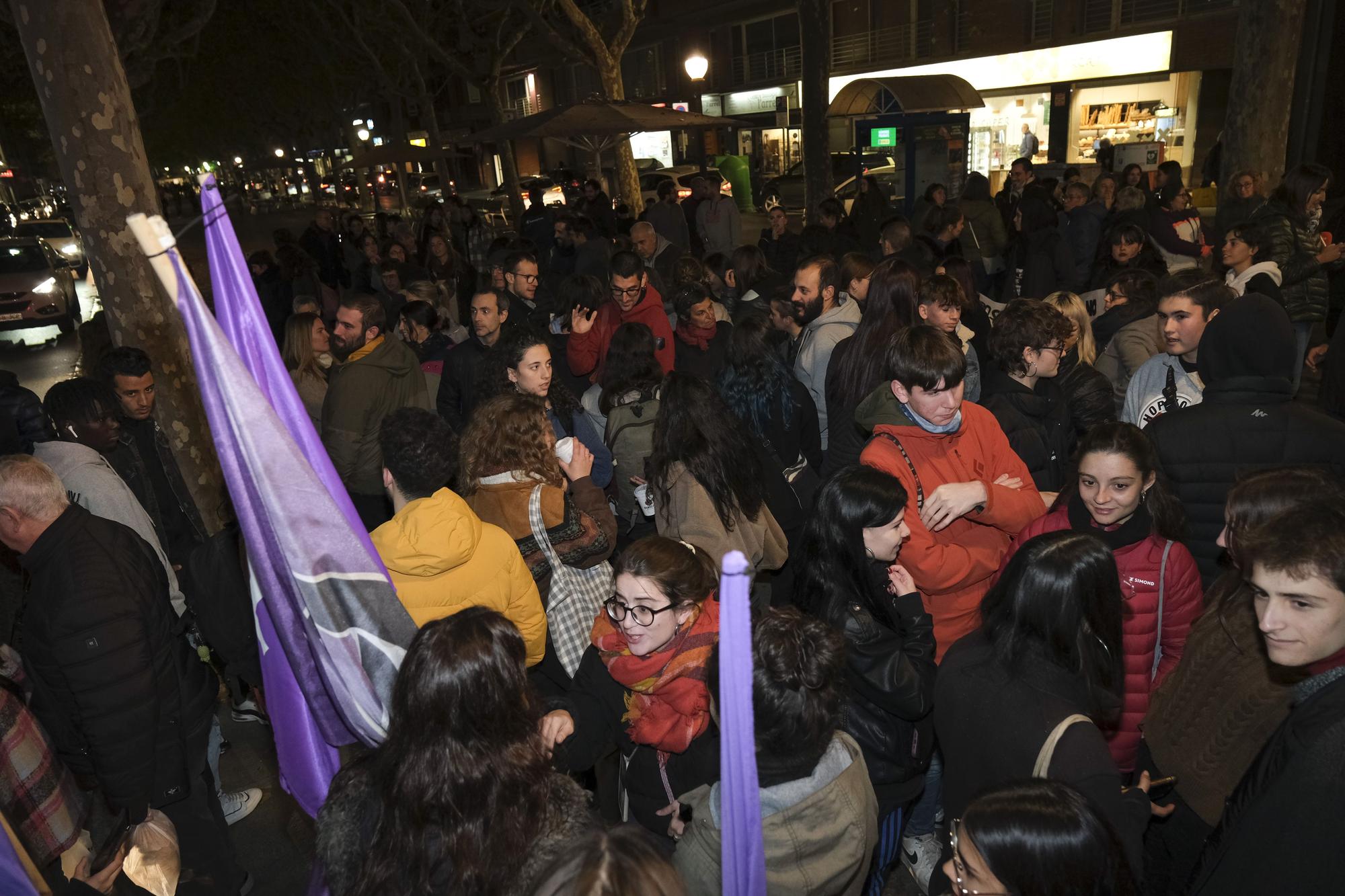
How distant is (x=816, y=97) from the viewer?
16.2 meters

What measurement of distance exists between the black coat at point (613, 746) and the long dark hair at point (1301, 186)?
6.97 meters

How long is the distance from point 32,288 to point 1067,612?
1864 cm

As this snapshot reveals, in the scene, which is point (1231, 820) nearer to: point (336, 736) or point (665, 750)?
point (665, 750)

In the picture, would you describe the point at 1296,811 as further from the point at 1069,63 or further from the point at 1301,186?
the point at 1069,63

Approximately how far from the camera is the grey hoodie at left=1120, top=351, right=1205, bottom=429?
427 cm

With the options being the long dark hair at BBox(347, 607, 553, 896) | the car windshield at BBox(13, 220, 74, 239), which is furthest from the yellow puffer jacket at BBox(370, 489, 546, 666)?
the car windshield at BBox(13, 220, 74, 239)

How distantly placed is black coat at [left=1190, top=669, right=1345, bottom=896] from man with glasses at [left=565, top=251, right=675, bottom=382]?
4.64m

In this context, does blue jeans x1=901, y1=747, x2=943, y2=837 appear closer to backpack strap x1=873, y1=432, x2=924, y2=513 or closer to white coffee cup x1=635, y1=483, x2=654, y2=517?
backpack strap x1=873, y1=432, x2=924, y2=513

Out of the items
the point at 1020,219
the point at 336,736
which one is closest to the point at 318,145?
the point at 1020,219

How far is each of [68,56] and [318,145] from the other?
56.6 metres

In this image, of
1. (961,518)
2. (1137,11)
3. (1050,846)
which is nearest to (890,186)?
(1137,11)

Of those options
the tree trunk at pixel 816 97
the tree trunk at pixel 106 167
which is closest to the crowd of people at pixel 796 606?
the tree trunk at pixel 106 167

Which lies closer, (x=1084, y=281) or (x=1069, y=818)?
(x=1069, y=818)

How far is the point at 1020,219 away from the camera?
9430mm
